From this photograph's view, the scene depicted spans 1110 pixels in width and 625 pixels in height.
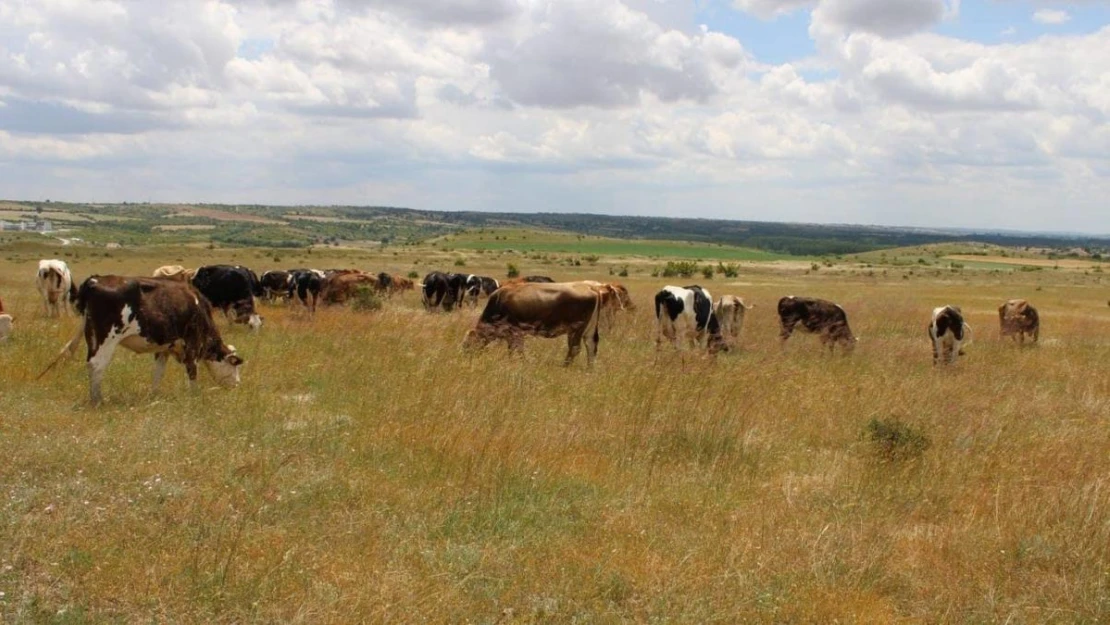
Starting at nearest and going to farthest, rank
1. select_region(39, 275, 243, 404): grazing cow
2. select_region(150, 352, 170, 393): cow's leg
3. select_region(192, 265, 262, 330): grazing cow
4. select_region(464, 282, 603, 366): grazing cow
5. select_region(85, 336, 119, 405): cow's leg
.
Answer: select_region(85, 336, 119, 405): cow's leg, select_region(39, 275, 243, 404): grazing cow, select_region(150, 352, 170, 393): cow's leg, select_region(464, 282, 603, 366): grazing cow, select_region(192, 265, 262, 330): grazing cow

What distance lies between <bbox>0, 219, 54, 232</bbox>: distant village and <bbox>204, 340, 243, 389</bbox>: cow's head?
18582 centimetres

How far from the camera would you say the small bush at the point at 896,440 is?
29.0ft

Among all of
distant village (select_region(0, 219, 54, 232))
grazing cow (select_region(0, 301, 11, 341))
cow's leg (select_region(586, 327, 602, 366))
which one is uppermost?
grazing cow (select_region(0, 301, 11, 341))

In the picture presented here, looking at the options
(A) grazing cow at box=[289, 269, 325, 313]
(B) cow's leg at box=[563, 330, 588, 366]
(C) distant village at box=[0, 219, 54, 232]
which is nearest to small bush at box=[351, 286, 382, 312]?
(A) grazing cow at box=[289, 269, 325, 313]

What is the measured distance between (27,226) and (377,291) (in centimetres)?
18714

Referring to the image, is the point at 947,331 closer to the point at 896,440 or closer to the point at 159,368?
the point at 896,440

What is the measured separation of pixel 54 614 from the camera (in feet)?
15.3

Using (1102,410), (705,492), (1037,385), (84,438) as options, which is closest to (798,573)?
(705,492)

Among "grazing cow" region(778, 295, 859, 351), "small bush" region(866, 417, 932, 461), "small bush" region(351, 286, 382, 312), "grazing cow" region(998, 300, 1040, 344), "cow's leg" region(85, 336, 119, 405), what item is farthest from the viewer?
"grazing cow" region(998, 300, 1040, 344)

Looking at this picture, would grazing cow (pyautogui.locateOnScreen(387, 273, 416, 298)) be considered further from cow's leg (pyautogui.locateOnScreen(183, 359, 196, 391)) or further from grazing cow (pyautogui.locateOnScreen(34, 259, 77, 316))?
cow's leg (pyautogui.locateOnScreen(183, 359, 196, 391))

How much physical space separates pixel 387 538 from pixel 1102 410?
10903 mm

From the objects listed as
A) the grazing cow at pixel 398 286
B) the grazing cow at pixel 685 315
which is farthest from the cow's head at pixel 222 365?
the grazing cow at pixel 398 286

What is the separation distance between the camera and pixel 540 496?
275 inches

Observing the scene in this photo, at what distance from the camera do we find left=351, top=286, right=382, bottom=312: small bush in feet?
77.4
